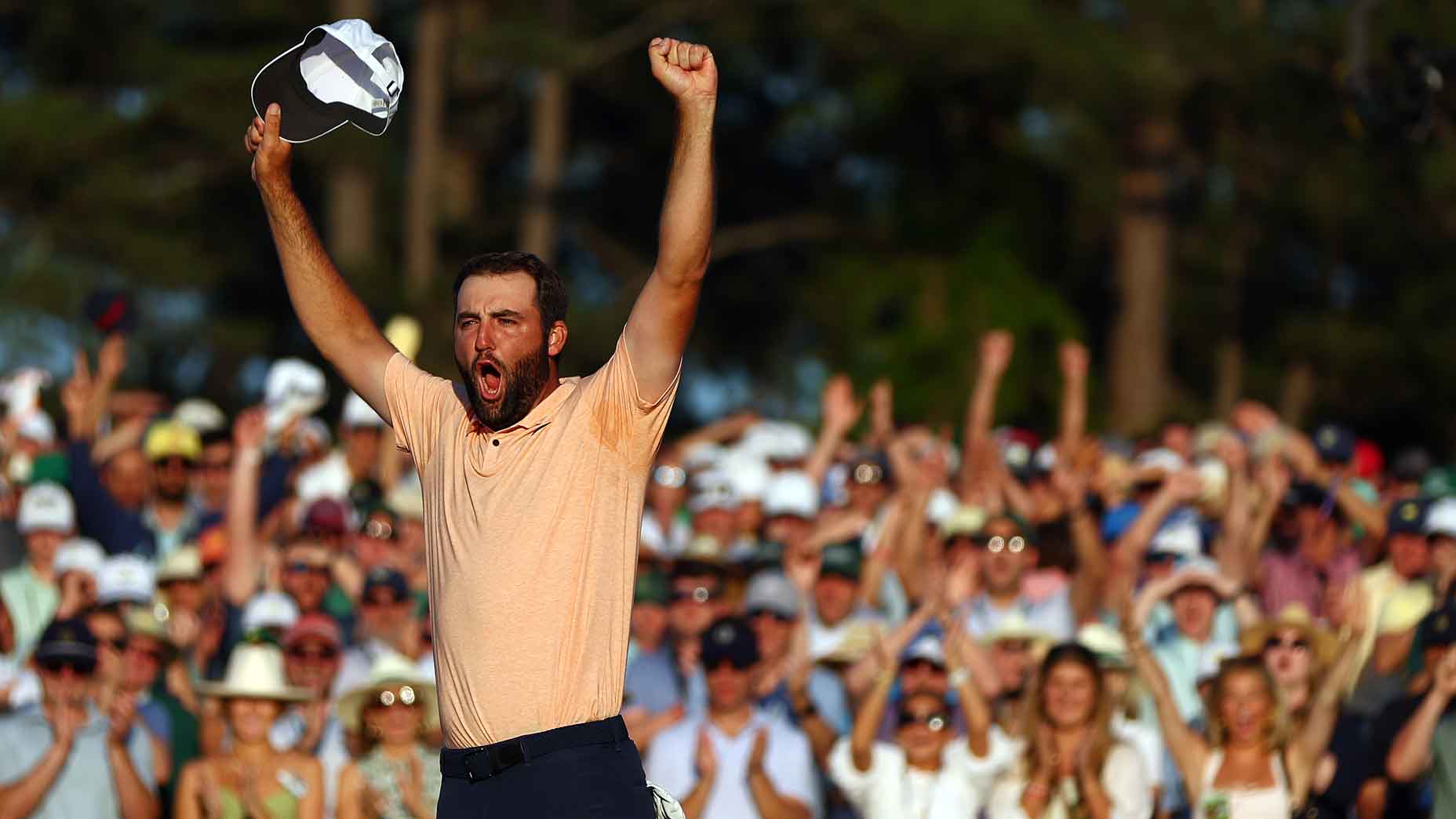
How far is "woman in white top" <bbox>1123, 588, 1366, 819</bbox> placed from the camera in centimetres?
852

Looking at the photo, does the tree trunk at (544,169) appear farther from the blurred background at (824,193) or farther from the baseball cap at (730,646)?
the baseball cap at (730,646)

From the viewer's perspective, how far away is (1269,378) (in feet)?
125

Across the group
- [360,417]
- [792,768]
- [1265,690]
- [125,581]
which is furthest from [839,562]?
[360,417]

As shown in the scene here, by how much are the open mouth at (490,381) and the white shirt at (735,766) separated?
12.6 ft

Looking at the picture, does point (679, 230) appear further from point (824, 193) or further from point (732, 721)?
point (824, 193)

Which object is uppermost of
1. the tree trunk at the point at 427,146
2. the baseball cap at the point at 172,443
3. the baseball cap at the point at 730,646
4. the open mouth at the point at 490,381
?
the tree trunk at the point at 427,146

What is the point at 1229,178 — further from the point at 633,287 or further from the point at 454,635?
the point at 454,635

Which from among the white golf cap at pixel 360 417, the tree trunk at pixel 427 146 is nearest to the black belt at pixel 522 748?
the white golf cap at pixel 360 417

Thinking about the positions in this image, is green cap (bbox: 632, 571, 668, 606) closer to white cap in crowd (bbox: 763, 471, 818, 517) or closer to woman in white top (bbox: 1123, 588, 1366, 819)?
white cap in crowd (bbox: 763, 471, 818, 517)

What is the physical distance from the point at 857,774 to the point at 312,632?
2.17m

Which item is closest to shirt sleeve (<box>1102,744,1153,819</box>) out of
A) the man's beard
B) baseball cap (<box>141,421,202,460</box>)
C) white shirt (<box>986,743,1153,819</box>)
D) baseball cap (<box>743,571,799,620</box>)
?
white shirt (<box>986,743,1153,819</box>)

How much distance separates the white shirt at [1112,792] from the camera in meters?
8.63

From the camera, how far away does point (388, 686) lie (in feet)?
29.1

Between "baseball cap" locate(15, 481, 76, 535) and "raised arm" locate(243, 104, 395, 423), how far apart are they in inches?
198
